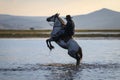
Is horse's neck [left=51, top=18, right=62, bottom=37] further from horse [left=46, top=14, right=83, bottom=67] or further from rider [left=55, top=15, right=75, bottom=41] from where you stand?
rider [left=55, top=15, right=75, bottom=41]

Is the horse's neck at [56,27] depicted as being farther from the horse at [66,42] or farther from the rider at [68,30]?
the rider at [68,30]

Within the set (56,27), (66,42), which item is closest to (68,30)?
(66,42)

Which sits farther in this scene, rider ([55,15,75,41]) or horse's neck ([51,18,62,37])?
horse's neck ([51,18,62,37])

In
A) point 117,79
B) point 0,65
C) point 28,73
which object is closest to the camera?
point 117,79

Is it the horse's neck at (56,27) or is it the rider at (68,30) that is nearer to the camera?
the rider at (68,30)

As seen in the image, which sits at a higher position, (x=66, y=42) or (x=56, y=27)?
(x=56, y=27)

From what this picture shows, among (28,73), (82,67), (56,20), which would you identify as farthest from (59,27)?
(28,73)

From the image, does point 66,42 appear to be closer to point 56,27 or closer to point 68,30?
point 68,30

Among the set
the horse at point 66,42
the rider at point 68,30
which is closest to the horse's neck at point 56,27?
the horse at point 66,42

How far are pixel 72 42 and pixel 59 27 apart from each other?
109 centimetres

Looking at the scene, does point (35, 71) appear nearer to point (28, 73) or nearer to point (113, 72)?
point (28, 73)

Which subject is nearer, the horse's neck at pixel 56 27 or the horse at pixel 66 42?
the horse at pixel 66 42

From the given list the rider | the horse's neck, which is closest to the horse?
the horse's neck

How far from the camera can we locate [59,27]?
24.5m
